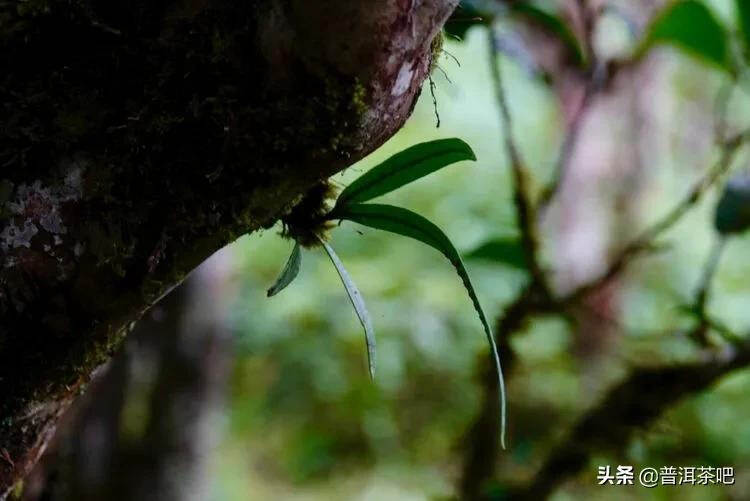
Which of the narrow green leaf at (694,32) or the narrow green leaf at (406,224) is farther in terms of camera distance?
the narrow green leaf at (694,32)

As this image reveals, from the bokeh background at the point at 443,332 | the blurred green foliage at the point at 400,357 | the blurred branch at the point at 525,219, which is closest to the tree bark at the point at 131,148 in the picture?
the blurred branch at the point at 525,219

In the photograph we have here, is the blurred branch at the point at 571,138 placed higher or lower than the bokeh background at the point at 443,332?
higher

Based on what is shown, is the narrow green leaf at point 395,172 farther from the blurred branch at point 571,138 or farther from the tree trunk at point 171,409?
the tree trunk at point 171,409

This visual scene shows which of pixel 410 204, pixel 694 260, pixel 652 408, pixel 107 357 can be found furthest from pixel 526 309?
pixel 694 260

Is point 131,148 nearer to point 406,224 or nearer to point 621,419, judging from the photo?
point 406,224

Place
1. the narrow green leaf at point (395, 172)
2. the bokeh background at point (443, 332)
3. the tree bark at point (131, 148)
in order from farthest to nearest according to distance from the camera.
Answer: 1. the bokeh background at point (443, 332)
2. the narrow green leaf at point (395, 172)
3. the tree bark at point (131, 148)

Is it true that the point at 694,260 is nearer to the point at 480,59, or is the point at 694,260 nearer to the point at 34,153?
the point at 480,59

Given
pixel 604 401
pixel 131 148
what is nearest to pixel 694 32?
pixel 604 401
